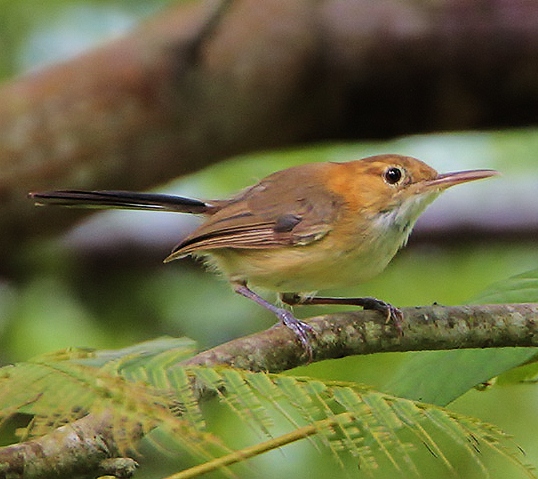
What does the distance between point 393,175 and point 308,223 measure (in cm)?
41

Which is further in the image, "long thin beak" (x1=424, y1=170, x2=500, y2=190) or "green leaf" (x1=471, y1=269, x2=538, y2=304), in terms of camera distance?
"long thin beak" (x1=424, y1=170, x2=500, y2=190)

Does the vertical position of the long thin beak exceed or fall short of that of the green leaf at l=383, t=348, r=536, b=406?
it exceeds it

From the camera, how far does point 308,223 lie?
13.1ft

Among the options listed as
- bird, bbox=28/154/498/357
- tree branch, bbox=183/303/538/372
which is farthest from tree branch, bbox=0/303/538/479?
bird, bbox=28/154/498/357

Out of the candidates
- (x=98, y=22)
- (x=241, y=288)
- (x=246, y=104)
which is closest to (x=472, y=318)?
(x=241, y=288)

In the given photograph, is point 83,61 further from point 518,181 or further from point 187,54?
point 518,181

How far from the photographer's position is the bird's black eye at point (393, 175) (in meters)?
4.04

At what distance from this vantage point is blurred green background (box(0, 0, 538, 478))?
6.10 meters

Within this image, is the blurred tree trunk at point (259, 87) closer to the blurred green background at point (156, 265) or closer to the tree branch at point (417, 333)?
the blurred green background at point (156, 265)

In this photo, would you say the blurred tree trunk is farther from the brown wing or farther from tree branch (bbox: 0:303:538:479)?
tree branch (bbox: 0:303:538:479)

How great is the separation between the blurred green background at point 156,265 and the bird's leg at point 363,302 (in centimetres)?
157

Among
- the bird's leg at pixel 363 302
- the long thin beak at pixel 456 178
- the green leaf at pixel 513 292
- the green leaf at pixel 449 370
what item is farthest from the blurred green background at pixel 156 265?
the green leaf at pixel 449 370

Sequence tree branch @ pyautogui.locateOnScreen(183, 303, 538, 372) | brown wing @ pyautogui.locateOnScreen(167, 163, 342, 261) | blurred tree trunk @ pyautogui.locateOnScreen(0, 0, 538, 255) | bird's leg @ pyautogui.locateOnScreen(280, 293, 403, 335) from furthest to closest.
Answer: blurred tree trunk @ pyautogui.locateOnScreen(0, 0, 538, 255) → brown wing @ pyautogui.locateOnScreen(167, 163, 342, 261) → bird's leg @ pyautogui.locateOnScreen(280, 293, 403, 335) → tree branch @ pyautogui.locateOnScreen(183, 303, 538, 372)

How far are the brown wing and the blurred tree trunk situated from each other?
4.09 ft
